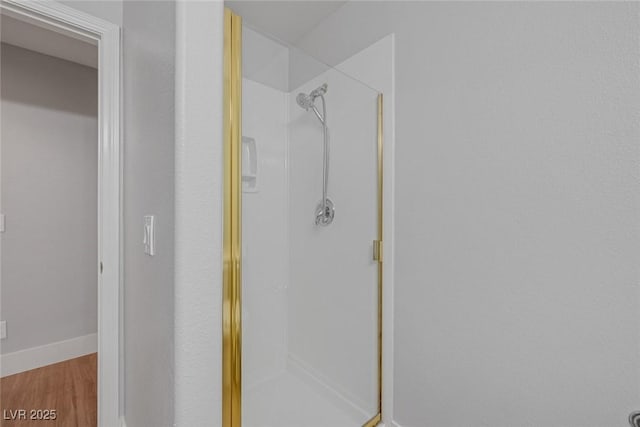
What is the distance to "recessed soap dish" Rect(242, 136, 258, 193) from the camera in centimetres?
90

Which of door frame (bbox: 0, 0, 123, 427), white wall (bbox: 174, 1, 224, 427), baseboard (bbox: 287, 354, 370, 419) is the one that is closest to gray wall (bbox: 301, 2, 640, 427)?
baseboard (bbox: 287, 354, 370, 419)

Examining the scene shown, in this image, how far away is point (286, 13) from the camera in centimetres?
174

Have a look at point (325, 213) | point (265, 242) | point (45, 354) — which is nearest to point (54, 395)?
point (45, 354)

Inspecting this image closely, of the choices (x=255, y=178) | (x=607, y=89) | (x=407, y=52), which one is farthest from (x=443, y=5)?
(x=255, y=178)

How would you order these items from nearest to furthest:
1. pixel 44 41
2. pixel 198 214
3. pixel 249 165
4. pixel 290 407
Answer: pixel 198 214
pixel 249 165
pixel 290 407
pixel 44 41

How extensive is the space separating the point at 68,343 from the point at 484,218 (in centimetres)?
301

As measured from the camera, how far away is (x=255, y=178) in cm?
96

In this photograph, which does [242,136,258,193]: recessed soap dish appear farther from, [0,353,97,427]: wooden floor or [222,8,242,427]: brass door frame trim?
[0,353,97,427]: wooden floor

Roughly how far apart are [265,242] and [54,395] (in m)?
1.96

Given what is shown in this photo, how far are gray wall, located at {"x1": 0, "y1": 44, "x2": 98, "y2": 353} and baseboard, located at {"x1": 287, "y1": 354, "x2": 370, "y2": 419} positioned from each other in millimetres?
2144

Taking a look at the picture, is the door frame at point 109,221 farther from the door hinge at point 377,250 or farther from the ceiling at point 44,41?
the door hinge at point 377,250

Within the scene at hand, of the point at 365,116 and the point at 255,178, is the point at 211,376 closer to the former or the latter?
the point at 255,178

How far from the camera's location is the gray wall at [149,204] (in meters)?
0.76

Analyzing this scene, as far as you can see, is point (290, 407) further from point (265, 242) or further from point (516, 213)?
point (516, 213)
